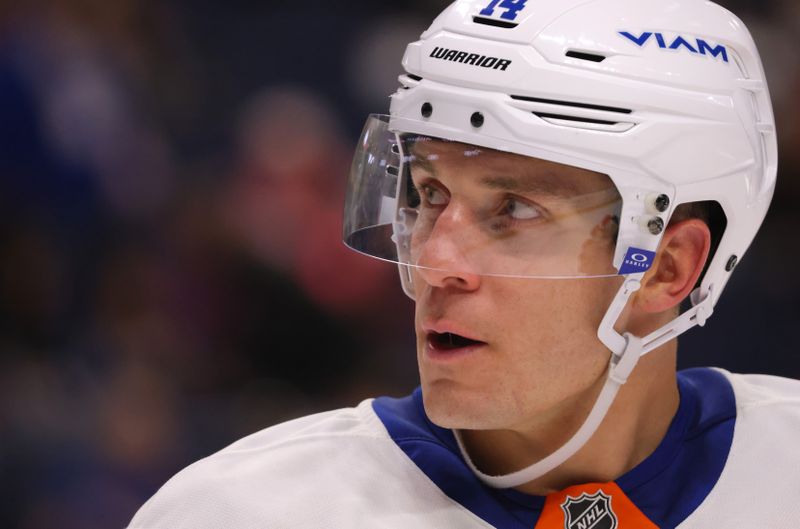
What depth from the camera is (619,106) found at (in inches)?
74.9

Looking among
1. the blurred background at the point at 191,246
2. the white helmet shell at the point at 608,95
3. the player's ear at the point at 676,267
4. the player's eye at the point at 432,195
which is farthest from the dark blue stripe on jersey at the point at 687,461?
the blurred background at the point at 191,246

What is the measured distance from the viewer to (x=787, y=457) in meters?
2.12

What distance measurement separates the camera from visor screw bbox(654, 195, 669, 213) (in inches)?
76.4

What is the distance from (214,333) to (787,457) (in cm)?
185

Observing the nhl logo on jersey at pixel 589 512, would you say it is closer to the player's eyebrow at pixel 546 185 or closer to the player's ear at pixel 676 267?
the player's ear at pixel 676 267

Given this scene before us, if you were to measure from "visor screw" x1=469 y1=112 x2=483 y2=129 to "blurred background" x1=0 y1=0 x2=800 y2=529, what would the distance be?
64.4 inches

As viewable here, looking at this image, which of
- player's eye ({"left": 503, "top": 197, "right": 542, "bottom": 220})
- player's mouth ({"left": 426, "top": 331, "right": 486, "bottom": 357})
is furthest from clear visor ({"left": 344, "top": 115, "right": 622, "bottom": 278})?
player's mouth ({"left": 426, "top": 331, "right": 486, "bottom": 357})

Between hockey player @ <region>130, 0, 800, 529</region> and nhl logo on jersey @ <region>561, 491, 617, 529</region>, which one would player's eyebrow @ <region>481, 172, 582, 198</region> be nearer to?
hockey player @ <region>130, 0, 800, 529</region>

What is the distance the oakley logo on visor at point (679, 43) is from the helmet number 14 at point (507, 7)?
0.18 metres

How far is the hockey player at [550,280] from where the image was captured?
192 cm

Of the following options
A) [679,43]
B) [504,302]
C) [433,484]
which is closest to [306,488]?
[433,484]

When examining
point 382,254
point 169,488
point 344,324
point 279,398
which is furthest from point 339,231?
point 169,488

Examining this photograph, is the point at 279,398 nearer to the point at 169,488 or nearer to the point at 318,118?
the point at 318,118

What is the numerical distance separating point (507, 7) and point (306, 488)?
35.9 inches
